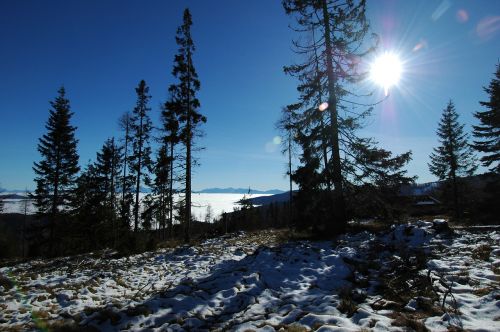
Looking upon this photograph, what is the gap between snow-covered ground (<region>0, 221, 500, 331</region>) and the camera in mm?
5337

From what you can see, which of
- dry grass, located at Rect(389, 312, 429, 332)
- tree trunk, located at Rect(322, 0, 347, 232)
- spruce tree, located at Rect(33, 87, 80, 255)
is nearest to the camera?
dry grass, located at Rect(389, 312, 429, 332)

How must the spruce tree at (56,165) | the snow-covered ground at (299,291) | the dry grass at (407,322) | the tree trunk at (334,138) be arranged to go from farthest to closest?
the spruce tree at (56,165)
the tree trunk at (334,138)
the snow-covered ground at (299,291)
the dry grass at (407,322)

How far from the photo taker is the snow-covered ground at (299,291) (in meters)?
5.34

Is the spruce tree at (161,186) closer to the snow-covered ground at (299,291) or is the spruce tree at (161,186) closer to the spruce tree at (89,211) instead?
the spruce tree at (89,211)

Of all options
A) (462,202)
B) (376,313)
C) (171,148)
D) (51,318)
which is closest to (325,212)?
(376,313)

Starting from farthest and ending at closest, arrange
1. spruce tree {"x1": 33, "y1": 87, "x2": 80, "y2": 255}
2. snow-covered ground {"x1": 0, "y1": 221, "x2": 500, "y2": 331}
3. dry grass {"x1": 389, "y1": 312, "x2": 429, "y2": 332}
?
spruce tree {"x1": 33, "y1": 87, "x2": 80, "y2": 255}, snow-covered ground {"x1": 0, "y1": 221, "x2": 500, "y2": 331}, dry grass {"x1": 389, "y1": 312, "x2": 429, "y2": 332}

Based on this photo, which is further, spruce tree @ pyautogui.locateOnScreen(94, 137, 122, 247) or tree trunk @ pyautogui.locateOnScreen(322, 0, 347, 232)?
spruce tree @ pyautogui.locateOnScreen(94, 137, 122, 247)

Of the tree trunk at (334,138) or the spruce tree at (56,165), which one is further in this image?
the spruce tree at (56,165)

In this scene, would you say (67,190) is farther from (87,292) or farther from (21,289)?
(87,292)

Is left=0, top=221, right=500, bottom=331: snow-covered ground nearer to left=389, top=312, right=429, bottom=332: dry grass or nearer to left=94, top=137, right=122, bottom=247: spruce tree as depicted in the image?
left=389, top=312, right=429, bottom=332: dry grass

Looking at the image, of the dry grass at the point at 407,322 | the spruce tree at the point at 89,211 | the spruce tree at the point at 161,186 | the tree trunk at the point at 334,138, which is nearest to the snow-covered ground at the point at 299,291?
the dry grass at the point at 407,322

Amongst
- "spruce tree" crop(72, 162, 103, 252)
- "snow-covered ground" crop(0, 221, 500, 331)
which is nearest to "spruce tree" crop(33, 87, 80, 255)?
"spruce tree" crop(72, 162, 103, 252)

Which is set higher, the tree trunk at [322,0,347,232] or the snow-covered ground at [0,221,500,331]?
the tree trunk at [322,0,347,232]

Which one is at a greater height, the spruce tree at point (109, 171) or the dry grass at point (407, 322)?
the spruce tree at point (109, 171)
